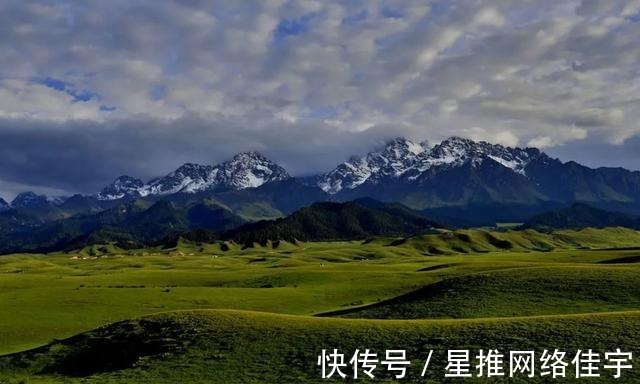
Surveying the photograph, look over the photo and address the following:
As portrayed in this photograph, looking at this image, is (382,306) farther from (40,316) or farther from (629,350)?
(40,316)

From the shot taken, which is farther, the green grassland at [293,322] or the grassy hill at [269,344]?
the green grassland at [293,322]

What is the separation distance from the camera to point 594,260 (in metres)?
120

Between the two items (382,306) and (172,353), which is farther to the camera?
(382,306)

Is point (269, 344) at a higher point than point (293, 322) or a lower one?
lower

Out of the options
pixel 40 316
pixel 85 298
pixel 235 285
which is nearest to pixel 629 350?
pixel 40 316

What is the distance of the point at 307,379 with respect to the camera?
113 feet

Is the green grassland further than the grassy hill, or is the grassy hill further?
the green grassland

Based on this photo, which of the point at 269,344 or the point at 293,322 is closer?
the point at 269,344

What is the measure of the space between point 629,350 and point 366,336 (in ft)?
52.3

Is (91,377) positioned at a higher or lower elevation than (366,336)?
lower

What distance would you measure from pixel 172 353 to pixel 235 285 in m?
59.2

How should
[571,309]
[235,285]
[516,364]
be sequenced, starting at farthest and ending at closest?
[235,285]
[571,309]
[516,364]

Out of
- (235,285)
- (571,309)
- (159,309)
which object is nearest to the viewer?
Answer: (571,309)

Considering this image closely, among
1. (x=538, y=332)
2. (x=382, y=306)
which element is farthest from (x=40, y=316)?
(x=538, y=332)
